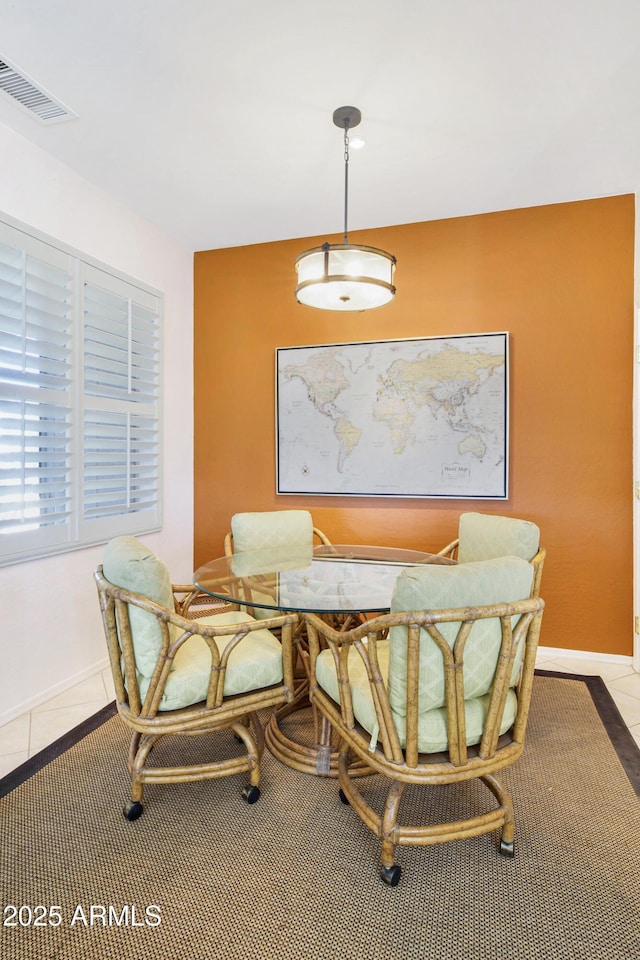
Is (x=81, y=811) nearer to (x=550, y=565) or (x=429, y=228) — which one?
(x=550, y=565)

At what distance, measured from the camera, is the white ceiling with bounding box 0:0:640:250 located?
1.96 meters

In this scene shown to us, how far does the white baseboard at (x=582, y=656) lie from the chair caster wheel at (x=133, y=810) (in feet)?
8.51

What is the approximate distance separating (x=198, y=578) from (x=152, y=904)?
3.88 feet

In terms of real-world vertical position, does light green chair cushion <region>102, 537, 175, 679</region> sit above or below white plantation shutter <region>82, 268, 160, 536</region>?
below

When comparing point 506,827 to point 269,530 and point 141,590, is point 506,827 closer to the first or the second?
point 141,590

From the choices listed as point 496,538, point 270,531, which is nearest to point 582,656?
point 496,538

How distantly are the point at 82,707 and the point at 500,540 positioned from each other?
230cm

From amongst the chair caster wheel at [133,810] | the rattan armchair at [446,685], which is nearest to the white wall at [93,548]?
the chair caster wheel at [133,810]

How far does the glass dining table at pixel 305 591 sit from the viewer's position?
2045mm

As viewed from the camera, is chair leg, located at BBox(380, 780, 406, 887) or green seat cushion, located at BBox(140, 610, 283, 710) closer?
chair leg, located at BBox(380, 780, 406, 887)

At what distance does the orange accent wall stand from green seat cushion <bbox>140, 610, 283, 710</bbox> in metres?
1.89

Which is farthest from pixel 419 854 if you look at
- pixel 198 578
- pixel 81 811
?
pixel 198 578

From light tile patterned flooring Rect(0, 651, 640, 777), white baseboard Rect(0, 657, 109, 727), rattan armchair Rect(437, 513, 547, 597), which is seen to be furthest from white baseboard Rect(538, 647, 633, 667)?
white baseboard Rect(0, 657, 109, 727)

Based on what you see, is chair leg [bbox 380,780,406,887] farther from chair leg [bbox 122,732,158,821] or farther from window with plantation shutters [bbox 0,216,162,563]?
window with plantation shutters [bbox 0,216,162,563]
